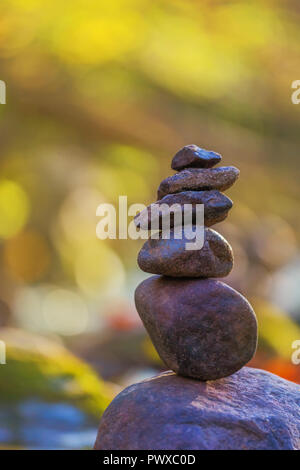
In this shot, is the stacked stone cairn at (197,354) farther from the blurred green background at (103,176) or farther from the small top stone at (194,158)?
the blurred green background at (103,176)

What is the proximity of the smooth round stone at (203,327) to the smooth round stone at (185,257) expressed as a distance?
0.07 metres

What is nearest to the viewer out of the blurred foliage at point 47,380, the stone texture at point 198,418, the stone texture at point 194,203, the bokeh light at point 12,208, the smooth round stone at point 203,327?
the stone texture at point 198,418

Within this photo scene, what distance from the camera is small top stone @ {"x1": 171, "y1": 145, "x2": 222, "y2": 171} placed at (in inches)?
93.9

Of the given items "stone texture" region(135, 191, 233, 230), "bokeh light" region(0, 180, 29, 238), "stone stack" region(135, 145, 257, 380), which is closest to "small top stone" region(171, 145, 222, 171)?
"stone stack" region(135, 145, 257, 380)

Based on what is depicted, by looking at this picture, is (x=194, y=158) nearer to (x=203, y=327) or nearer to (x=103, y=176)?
(x=203, y=327)

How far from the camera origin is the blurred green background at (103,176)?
4930mm

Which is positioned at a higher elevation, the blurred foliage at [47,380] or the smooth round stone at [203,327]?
the smooth round stone at [203,327]

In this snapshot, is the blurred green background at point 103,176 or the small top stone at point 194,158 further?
the blurred green background at point 103,176

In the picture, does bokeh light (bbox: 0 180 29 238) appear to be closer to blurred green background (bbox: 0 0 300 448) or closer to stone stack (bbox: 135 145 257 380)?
blurred green background (bbox: 0 0 300 448)

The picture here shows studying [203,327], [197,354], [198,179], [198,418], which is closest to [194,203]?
[198,179]

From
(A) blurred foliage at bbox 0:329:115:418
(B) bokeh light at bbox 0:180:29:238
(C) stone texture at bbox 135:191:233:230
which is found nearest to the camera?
(C) stone texture at bbox 135:191:233:230

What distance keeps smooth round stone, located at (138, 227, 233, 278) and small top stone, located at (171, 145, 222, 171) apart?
318 mm

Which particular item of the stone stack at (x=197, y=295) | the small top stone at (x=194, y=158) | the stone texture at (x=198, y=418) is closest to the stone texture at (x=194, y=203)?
the stone stack at (x=197, y=295)

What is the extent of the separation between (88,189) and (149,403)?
4.98 m
